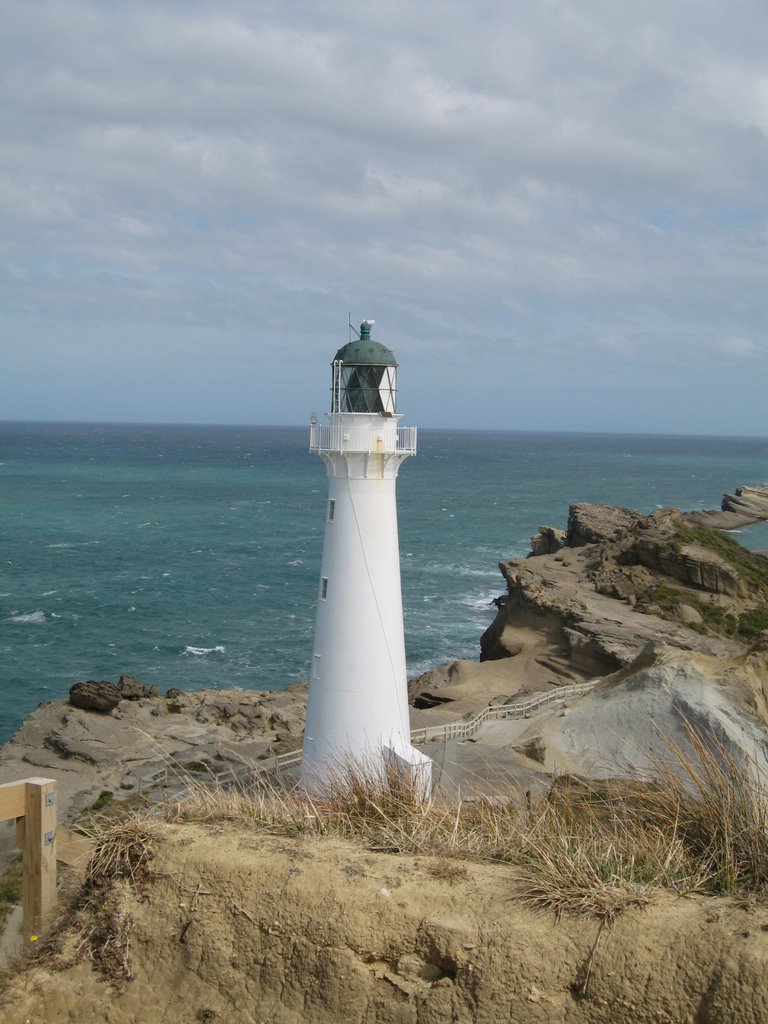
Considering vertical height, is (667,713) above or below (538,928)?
below

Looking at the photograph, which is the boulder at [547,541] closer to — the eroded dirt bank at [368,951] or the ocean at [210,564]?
the ocean at [210,564]

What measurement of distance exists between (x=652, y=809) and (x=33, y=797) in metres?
4.49

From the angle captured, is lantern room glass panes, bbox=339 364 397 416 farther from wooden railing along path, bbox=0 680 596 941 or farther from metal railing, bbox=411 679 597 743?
metal railing, bbox=411 679 597 743

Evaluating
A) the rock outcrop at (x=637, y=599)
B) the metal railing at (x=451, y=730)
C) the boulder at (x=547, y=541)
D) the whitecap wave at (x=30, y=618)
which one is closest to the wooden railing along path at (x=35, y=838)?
the metal railing at (x=451, y=730)

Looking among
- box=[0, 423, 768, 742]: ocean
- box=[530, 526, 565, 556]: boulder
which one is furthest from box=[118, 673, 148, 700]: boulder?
box=[530, 526, 565, 556]: boulder

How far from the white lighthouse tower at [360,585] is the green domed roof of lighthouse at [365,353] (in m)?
0.01

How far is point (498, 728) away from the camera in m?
22.6

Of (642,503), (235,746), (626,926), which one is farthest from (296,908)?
(642,503)

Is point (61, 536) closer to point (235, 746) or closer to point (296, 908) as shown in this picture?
point (235, 746)

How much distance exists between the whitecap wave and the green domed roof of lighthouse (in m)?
34.2

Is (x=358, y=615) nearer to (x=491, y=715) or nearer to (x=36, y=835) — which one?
(x=36, y=835)

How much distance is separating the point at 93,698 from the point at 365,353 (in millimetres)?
19104

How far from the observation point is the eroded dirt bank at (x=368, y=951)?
17.1 feet

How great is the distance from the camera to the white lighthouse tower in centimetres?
1371
